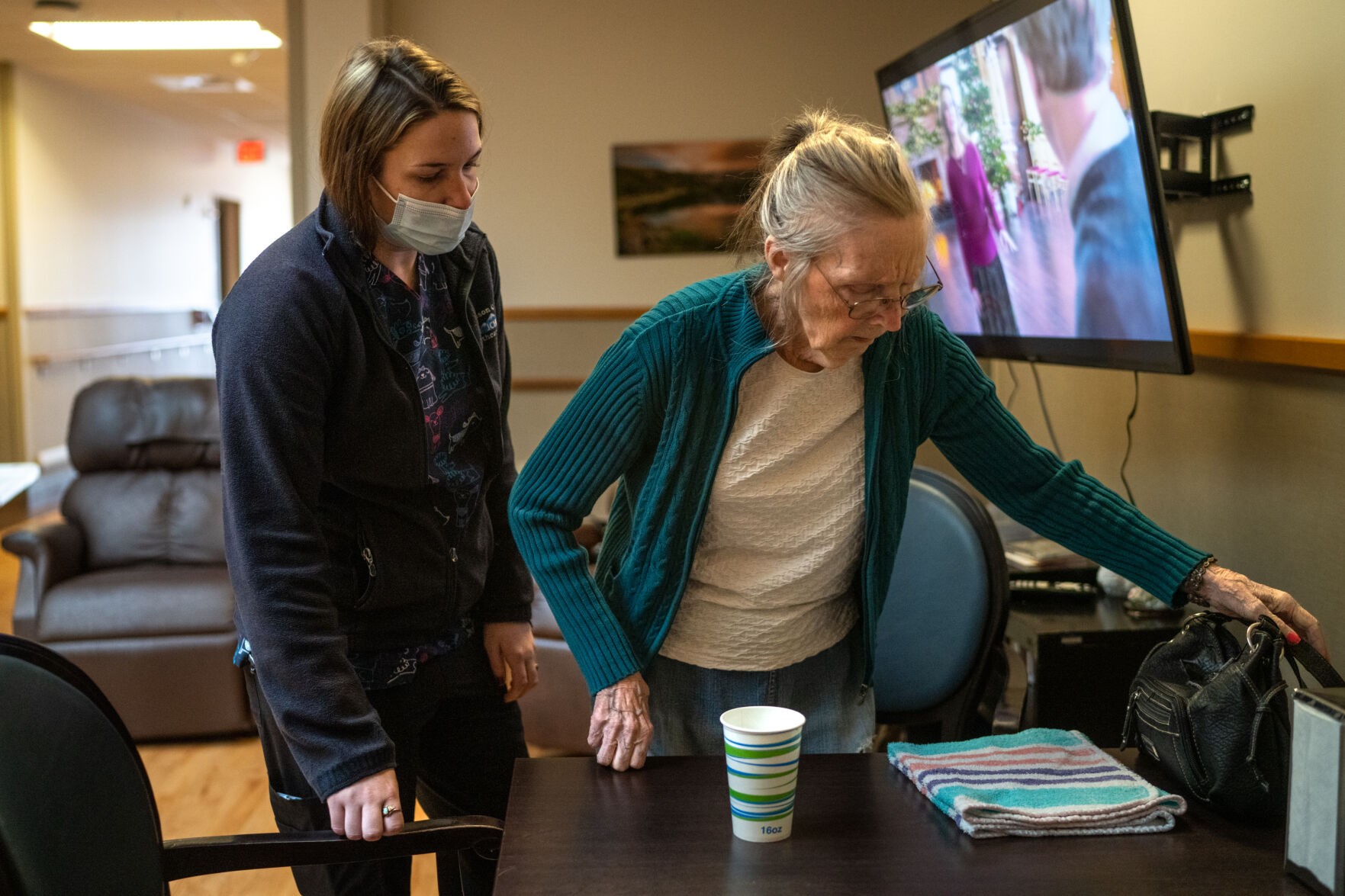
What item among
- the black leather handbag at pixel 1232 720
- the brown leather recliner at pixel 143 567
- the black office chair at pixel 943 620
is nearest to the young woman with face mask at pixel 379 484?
the black office chair at pixel 943 620

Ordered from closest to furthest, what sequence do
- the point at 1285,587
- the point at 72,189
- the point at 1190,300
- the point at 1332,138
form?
the point at 1332,138 < the point at 1285,587 < the point at 1190,300 < the point at 72,189

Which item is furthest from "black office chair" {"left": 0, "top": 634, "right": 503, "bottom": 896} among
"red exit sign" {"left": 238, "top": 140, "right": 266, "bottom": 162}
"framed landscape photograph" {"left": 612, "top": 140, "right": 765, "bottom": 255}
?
"red exit sign" {"left": 238, "top": 140, "right": 266, "bottom": 162}

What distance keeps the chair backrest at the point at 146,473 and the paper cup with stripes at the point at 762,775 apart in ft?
10.1

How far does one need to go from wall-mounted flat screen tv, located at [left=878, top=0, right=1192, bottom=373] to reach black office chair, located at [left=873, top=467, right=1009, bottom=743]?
49cm

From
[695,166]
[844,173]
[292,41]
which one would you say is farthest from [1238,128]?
[292,41]

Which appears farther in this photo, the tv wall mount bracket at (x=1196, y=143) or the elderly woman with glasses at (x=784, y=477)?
the tv wall mount bracket at (x=1196, y=143)

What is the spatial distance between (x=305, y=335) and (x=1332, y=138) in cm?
153

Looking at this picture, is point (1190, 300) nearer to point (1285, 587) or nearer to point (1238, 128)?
point (1238, 128)

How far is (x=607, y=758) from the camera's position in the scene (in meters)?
1.25

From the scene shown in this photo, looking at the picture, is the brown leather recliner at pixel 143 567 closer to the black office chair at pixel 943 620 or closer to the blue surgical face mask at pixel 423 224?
the black office chair at pixel 943 620

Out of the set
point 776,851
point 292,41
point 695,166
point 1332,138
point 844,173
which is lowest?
point 776,851

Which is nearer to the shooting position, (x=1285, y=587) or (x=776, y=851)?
(x=776, y=851)

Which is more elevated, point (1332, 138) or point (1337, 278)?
point (1332, 138)

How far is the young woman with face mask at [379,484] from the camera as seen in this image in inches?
47.0
